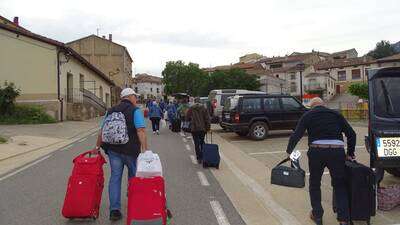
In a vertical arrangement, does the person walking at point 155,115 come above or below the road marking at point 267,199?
above

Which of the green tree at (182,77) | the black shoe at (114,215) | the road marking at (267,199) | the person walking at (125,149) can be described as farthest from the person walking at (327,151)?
the green tree at (182,77)

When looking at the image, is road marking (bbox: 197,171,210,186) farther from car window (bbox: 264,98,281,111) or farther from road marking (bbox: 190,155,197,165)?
car window (bbox: 264,98,281,111)

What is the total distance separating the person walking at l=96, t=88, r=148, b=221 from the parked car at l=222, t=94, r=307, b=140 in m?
12.1

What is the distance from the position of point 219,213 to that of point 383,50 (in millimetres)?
119262

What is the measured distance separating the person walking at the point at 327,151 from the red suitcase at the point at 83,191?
2657 millimetres

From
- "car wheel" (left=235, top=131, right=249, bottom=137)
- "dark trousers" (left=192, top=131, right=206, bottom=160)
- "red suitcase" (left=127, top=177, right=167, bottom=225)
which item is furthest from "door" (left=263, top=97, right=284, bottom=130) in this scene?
"red suitcase" (left=127, top=177, right=167, bottom=225)

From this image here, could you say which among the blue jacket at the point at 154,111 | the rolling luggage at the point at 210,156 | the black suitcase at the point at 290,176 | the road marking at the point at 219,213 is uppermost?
the blue jacket at the point at 154,111

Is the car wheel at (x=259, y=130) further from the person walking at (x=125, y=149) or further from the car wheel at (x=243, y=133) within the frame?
the person walking at (x=125, y=149)

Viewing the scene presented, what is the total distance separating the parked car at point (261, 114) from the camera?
61.5ft

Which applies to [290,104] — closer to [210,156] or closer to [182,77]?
[210,156]

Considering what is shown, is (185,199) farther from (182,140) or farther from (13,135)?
(13,135)

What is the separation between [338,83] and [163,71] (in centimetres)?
4404

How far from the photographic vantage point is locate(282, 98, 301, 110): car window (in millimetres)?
19281

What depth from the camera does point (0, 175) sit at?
429 inches
